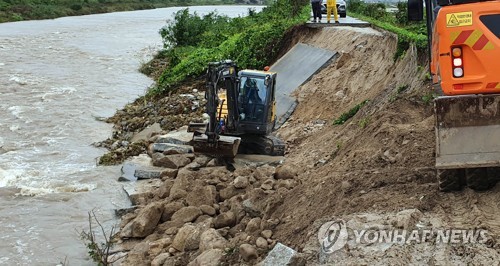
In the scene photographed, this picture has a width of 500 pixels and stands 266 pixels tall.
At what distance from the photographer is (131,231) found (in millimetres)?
10406

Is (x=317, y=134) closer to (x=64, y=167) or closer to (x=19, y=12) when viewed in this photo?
(x=64, y=167)

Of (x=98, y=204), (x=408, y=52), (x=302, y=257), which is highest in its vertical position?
Answer: (x=408, y=52)

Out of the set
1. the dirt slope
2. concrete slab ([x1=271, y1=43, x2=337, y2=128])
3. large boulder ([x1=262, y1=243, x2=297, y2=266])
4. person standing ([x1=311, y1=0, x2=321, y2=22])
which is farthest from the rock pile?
person standing ([x1=311, y1=0, x2=321, y2=22])

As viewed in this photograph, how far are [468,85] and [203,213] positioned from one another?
17.8 ft

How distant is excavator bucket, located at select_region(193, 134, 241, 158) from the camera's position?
13.3 meters

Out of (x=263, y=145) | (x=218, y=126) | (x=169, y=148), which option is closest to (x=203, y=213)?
(x=218, y=126)

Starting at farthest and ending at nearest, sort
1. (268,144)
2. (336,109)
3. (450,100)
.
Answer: (336,109), (268,144), (450,100)

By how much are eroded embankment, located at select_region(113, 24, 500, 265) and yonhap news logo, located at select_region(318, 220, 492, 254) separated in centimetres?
6

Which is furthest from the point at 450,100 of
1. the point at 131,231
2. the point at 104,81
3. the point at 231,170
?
the point at 104,81

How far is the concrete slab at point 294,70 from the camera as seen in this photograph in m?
19.1

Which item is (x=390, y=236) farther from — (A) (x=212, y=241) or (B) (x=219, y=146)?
(B) (x=219, y=146)

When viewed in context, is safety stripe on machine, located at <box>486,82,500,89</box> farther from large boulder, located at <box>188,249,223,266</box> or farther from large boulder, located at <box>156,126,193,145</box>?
large boulder, located at <box>156,126,193,145</box>

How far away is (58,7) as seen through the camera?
6500cm

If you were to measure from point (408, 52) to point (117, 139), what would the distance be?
9.43 m
